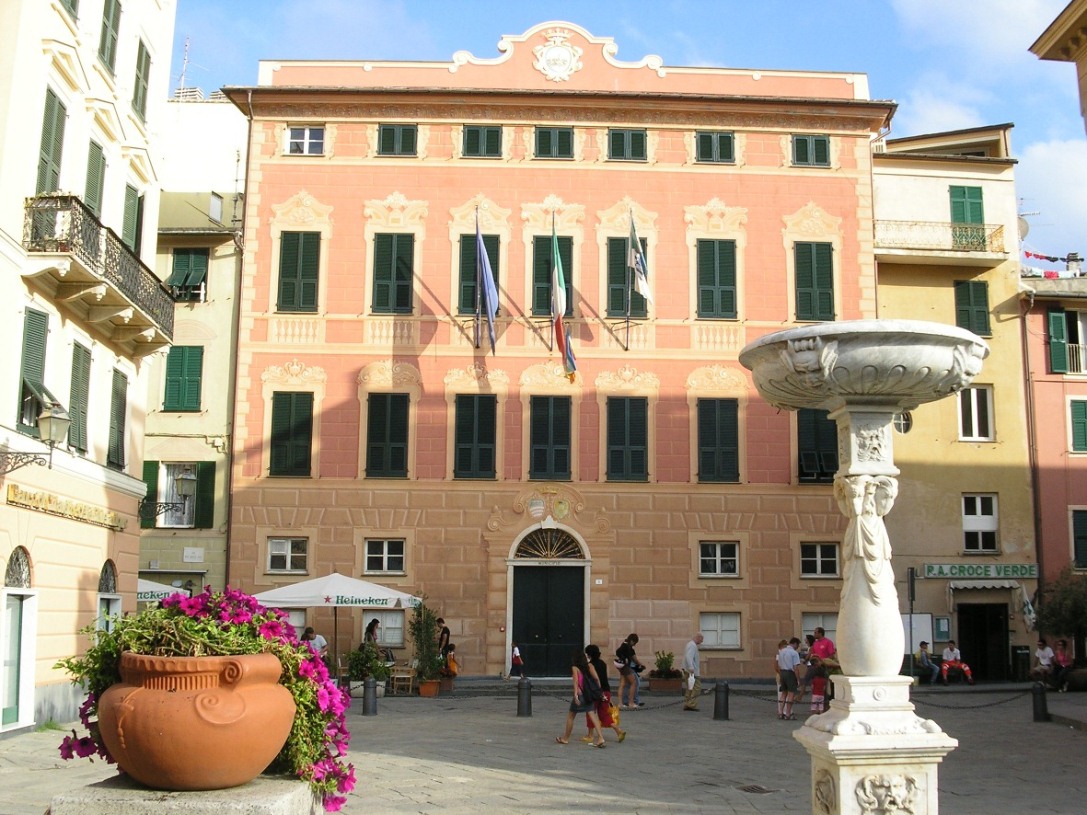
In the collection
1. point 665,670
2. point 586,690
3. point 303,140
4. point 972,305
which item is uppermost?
point 303,140

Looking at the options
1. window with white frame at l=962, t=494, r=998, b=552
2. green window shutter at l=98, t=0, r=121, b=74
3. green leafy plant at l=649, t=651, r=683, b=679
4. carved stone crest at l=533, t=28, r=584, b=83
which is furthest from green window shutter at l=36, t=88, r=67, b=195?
window with white frame at l=962, t=494, r=998, b=552

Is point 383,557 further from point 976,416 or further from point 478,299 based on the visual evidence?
point 976,416

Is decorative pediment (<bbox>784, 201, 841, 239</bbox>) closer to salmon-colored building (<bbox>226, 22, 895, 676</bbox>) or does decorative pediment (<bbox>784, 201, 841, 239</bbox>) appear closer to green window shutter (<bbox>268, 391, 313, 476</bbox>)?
salmon-colored building (<bbox>226, 22, 895, 676</bbox>)

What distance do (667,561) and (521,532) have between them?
3310 millimetres

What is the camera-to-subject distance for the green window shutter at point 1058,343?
30.3 meters

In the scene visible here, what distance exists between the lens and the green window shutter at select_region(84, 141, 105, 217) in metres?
18.3

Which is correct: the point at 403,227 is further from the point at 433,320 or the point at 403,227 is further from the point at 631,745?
the point at 631,745

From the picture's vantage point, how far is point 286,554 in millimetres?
27016

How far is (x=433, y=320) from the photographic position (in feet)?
91.2

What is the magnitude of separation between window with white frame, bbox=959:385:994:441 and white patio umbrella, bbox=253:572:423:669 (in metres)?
14.5

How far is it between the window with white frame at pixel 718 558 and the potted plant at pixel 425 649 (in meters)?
6.11

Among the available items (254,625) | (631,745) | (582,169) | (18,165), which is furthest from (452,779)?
(582,169)

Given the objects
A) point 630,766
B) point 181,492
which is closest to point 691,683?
point 630,766

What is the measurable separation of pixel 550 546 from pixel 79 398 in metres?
11.8
